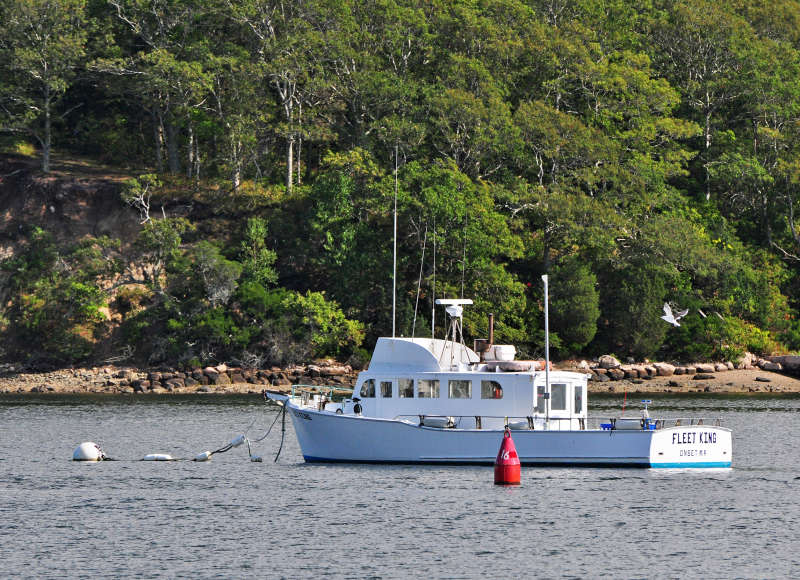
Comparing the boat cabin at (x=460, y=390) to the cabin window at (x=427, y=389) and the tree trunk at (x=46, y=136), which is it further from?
the tree trunk at (x=46, y=136)

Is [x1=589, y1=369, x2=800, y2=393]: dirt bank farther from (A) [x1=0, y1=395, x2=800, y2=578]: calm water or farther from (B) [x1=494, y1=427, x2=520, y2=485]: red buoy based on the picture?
(B) [x1=494, y1=427, x2=520, y2=485]: red buoy

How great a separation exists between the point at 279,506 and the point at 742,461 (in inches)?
775

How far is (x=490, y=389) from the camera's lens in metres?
46.9

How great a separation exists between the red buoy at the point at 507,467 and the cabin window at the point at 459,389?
3681mm

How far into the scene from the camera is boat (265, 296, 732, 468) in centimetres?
4512

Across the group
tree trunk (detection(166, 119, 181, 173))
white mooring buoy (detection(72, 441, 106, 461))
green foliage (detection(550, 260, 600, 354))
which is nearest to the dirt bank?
green foliage (detection(550, 260, 600, 354))

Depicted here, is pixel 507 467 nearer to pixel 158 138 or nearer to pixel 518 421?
pixel 518 421

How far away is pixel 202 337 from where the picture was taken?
94.2 m

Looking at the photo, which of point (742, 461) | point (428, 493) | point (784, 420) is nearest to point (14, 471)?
point (428, 493)

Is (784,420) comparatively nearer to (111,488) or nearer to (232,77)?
(111,488)

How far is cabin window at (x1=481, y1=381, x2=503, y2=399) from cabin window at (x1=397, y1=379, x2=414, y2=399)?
261 centimetres

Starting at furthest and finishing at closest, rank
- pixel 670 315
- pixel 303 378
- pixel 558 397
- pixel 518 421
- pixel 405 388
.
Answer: pixel 303 378 → pixel 670 315 → pixel 405 388 → pixel 558 397 → pixel 518 421

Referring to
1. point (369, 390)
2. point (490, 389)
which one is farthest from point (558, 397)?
point (369, 390)

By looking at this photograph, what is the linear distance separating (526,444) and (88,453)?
1845cm
